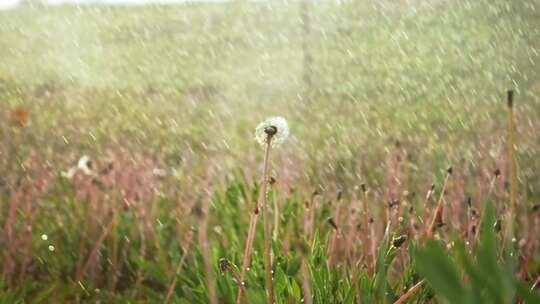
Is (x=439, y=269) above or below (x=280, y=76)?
above

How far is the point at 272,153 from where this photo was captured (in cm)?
507

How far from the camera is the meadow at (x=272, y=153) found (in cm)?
150

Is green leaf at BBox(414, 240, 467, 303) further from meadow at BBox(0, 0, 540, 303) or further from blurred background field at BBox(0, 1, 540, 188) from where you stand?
blurred background field at BBox(0, 1, 540, 188)

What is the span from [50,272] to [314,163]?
2865 mm

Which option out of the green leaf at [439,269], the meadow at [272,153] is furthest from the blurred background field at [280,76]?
the green leaf at [439,269]

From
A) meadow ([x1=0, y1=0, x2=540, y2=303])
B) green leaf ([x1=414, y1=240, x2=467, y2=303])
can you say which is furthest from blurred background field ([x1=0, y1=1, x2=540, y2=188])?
green leaf ([x1=414, y1=240, x2=467, y2=303])

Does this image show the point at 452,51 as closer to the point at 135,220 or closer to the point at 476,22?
the point at 476,22

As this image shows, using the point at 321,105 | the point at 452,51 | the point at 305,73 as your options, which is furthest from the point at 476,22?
the point at 321,105

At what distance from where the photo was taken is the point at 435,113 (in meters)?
7.86

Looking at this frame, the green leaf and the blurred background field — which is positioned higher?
the green leaf

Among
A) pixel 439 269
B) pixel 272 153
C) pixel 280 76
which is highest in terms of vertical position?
pixel 439 269

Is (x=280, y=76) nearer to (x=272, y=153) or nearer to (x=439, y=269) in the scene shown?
(x=272, y=153)

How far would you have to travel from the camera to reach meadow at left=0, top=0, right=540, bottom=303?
150 centimetres

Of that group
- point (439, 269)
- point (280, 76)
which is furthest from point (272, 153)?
point (280, 76)
